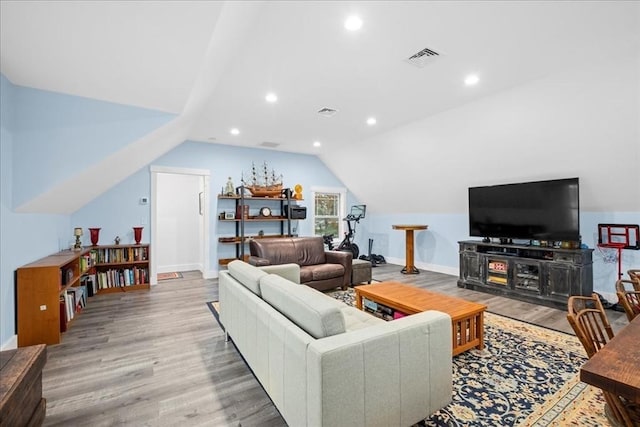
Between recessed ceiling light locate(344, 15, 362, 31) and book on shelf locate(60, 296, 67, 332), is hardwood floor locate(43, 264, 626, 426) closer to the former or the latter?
book on shelf locate(60, 296, 67, 332)

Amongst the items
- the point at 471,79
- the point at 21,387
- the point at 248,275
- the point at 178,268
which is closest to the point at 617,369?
the point at 248,275

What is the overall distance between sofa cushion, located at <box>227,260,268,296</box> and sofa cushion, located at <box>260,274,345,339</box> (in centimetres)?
31

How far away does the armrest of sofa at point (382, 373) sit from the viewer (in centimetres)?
132

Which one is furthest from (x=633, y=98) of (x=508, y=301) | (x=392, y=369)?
(x=392, y=369)

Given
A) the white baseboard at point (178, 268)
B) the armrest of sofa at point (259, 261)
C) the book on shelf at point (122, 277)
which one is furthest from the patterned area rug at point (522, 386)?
the white baseboard at point (178, 268)

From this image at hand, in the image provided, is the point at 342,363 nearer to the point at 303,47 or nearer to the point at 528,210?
the point at 303,47

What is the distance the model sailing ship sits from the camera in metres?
6.15

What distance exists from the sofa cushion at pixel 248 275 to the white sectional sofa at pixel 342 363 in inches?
9.7

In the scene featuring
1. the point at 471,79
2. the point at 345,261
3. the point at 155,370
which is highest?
the point at 471,79

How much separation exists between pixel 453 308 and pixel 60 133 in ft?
14.0

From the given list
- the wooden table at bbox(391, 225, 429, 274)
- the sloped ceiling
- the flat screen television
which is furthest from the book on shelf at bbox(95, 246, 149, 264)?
the flat screen television

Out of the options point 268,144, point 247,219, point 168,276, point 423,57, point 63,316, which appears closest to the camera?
point 423,57

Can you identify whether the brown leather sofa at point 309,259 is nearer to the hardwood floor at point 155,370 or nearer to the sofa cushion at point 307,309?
the hardwood floor at point 155,370

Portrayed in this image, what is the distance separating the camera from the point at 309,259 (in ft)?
16.6
